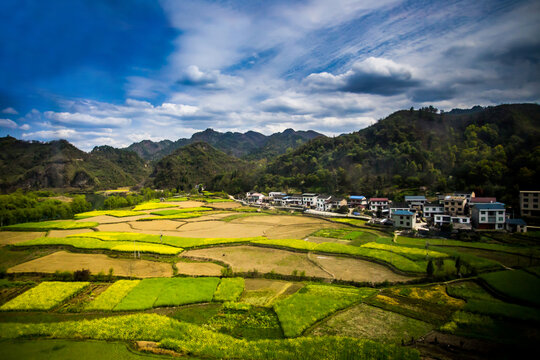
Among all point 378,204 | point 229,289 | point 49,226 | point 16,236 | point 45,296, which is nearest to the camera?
point 45,296

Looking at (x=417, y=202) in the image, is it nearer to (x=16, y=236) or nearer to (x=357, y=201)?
(x=357, y=201)

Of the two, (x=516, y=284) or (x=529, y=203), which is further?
(x=529, y=203)

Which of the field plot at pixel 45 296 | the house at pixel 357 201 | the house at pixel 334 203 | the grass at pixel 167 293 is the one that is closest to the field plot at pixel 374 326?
the grass at pixel 167 293

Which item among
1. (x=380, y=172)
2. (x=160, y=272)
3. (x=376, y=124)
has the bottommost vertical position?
(x=160, y=272)

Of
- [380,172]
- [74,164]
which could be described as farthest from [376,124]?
[74,164]

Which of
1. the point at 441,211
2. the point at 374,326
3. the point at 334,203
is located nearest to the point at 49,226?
the point at 374,326

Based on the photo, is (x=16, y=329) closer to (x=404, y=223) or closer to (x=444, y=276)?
(x=444, y=276)

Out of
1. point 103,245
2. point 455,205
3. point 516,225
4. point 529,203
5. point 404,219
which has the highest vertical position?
point 529,203

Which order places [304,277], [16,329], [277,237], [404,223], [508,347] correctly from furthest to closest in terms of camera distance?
[404,223]
[277,237]
[304,277]
[16,329]
[508,347]
